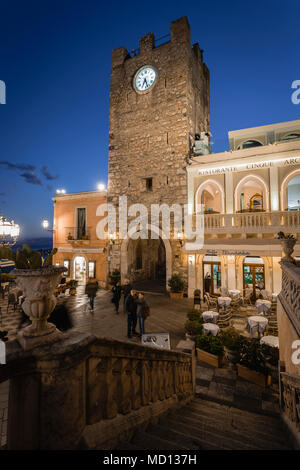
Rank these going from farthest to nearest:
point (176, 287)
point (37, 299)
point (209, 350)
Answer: point (176, 287), point (209, 350), point (37, 299)

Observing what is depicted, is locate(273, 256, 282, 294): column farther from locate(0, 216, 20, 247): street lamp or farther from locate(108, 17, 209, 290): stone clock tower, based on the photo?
locate(0, 216, 20, 247): street lamp

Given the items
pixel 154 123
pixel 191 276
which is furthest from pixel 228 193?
pixel 154 123

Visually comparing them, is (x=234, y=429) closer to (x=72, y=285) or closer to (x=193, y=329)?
(x=193, y=329)

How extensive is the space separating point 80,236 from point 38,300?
16343 millimetres

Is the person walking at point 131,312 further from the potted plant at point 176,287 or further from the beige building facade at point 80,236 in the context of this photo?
the beige building facade at point 80,236

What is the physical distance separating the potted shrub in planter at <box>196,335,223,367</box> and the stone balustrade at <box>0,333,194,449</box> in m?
4.14

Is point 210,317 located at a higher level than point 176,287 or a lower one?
lower

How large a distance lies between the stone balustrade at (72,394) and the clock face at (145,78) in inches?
692

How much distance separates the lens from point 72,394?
1.64 meters

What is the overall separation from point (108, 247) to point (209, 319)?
32.1ft

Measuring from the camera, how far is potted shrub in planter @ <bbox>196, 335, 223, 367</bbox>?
609 centimetres

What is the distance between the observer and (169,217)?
14.3 metres
